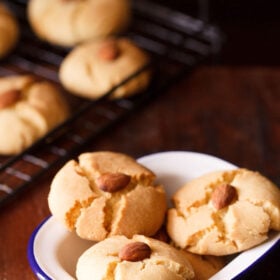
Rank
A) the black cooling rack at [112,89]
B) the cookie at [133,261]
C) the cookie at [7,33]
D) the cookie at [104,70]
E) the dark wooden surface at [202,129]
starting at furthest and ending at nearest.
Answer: the cookie at [7,33]
the cookie at [104,70]
the black cooling rack at [112,89]
the dark wooden surface at [202,129]
the cookie at [133,261]

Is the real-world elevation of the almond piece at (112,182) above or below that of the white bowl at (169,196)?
above

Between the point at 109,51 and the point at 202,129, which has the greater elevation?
the point at 109,51

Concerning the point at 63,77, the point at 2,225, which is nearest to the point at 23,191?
the point at 2,225

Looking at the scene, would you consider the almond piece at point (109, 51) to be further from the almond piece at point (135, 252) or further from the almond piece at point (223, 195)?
the almond piece at point (135, 252)

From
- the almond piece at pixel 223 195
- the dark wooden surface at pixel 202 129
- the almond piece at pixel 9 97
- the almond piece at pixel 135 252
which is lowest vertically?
the dark wooden surface at pixel 202 129

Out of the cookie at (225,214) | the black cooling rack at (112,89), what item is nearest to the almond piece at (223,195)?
the cookie at (225,214)

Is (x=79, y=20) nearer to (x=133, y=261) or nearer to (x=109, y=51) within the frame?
(x=109, y=51)

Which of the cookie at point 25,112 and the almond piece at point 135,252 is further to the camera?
the cookie at point 25,112

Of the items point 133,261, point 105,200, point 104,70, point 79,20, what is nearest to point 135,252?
point 133,261

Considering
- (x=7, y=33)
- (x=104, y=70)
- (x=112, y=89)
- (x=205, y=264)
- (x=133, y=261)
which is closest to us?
(x=133, y=261)
